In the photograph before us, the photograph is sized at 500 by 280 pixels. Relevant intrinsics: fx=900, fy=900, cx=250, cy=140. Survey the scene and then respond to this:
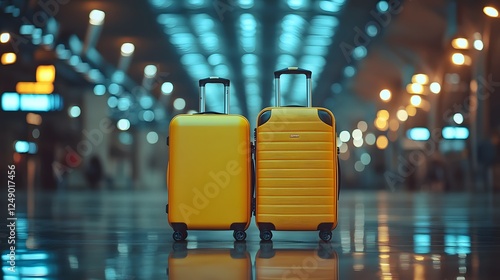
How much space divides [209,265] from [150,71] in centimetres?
2427

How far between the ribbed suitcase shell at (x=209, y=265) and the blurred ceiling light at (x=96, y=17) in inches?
766

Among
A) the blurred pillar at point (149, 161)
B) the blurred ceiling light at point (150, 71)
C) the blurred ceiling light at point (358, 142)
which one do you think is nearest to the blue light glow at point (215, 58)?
the blurred ceiling light at point (150, 71)

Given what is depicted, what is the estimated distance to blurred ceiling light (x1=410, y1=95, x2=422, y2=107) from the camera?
98.2 feet

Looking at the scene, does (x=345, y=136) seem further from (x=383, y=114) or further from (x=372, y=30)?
(x=372, y=30)

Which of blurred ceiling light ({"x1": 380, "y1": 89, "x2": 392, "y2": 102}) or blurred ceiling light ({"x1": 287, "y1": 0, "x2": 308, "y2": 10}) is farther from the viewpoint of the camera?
blurred ceiling light ({"x1": 380, "y1": 89, "x2": 392, "y2": 102})

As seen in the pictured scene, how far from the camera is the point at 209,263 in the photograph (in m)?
4.87

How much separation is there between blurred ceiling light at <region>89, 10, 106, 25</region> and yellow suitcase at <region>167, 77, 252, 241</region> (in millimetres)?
18475

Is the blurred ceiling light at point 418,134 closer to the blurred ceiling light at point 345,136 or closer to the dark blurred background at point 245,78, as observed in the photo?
the dark blurred background at point 245,78

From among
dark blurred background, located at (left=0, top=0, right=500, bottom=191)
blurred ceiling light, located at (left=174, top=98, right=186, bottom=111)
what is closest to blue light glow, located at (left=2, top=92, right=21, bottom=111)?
dark blurred background, located at (left=0, top=0, right=500, bottom=191)

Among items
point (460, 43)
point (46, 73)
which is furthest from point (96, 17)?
point (460, 43)

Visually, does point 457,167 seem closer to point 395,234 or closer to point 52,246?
point 395,234

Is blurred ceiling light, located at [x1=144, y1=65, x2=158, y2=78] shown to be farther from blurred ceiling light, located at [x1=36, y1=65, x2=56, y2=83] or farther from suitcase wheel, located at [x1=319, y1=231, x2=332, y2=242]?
suitcase wheel, located at [x1=319, y1=231, x2=332, y2=242]

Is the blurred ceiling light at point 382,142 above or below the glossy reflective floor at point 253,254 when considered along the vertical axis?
above

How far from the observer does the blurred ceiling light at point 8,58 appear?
25.6 meters
